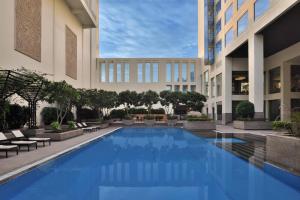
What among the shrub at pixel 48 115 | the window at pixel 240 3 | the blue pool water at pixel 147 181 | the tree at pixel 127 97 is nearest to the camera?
the blue pool water at pixel 147 181

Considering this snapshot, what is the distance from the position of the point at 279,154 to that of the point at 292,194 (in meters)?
2.73

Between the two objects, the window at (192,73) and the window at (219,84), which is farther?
the window at (192,73)

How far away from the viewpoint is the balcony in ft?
107

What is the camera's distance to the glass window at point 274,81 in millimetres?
29203

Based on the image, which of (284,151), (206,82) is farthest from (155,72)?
(284,151)

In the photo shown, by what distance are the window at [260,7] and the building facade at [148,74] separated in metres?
27.7

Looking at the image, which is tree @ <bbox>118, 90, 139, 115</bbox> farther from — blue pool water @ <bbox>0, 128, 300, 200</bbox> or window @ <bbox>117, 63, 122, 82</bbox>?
blue pool water @ <bbox>0, 128, 300, 200</bbox>

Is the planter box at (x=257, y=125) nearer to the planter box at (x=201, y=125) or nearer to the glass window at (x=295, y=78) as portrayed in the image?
the planter box at (x=201, y=125)

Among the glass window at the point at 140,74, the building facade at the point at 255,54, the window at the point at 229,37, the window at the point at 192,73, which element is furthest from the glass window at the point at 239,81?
the glass window at the point at 140,74

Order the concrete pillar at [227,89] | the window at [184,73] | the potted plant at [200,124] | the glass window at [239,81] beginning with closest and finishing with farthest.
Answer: the potted plant at [200,124] < the concrete pillar at [227,89] < the glass window at [239,81] < the window at [184,73]

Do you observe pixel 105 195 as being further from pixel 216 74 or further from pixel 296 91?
pixel 216 74

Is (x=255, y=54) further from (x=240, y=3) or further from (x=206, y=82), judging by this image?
(x=206, y=82)

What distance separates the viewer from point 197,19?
2254 inches

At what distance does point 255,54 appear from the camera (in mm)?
25359
